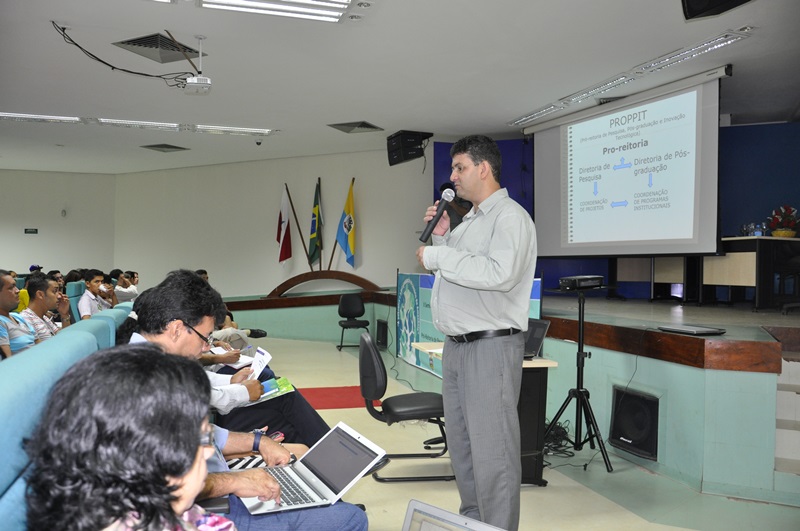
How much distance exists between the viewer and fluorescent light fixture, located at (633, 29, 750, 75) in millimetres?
4770

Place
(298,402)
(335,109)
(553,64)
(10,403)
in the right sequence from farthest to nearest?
1. (335,109)
2. (553,64)
3. (298,402)
4. (10,403)

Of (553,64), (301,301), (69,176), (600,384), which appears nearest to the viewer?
(600,384)

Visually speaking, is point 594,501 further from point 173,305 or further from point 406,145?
point 406,145

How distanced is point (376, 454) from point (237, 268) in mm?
9748

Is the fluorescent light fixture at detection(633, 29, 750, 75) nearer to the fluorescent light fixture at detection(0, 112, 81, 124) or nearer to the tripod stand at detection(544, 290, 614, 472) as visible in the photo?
the tripod stand at detection(544, 290, 614, 472)

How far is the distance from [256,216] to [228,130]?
Answer: 3.04m

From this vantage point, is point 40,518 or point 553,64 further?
point 553,64

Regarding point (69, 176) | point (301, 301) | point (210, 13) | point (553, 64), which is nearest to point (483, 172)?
point (210, 13)

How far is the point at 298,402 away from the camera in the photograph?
2803 mm

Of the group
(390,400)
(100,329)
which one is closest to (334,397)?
(390,400)

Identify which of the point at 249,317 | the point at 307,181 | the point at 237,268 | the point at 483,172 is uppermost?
the point at 307,181

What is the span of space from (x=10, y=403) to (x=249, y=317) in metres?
9.51

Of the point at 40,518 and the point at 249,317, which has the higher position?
the point at 40,518

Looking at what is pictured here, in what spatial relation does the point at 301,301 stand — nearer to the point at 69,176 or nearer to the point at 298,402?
the point at 69,176
